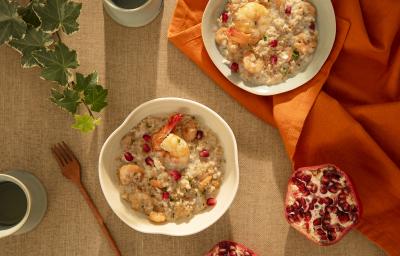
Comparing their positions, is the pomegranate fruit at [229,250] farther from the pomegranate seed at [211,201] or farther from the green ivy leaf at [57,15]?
the green ivy leaf at [57,15]

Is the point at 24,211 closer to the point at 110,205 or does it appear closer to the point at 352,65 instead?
the point at 110,205

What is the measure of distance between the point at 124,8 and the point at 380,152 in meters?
0.86

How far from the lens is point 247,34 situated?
1468mm

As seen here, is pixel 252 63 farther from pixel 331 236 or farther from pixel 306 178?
pixel 331 236

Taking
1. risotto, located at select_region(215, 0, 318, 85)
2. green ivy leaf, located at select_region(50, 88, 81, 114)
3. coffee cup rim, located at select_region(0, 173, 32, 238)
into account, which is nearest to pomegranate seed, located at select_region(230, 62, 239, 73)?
risotto, located at select_region(215, 0, 318, 85)

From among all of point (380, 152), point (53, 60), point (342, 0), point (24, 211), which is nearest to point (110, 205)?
point (24, 211)

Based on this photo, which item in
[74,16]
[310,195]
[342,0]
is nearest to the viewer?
[74,16]

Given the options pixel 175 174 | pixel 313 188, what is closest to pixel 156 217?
pixel 175 174

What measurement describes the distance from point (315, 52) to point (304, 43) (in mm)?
49

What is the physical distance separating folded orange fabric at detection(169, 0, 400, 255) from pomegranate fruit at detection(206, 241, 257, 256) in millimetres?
297

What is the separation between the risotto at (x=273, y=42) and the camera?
1.50 m

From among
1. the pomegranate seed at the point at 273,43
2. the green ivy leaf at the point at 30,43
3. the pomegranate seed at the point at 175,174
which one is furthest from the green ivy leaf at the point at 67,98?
the pomegranate seed at the point at 273,43

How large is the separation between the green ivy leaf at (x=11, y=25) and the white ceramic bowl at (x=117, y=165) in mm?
358

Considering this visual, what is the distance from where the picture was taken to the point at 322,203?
56.1 inches
